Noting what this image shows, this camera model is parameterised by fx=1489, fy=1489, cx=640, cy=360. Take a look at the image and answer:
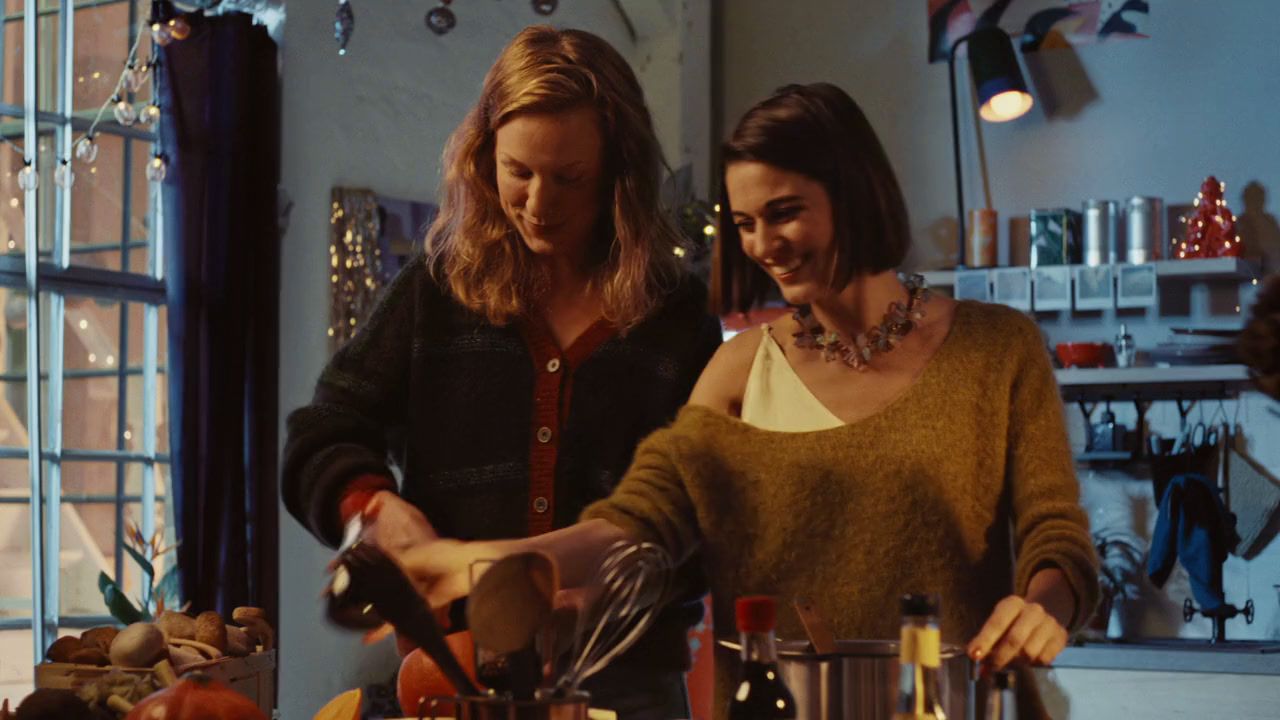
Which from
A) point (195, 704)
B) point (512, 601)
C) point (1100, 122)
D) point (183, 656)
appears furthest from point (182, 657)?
point (1100, 122)

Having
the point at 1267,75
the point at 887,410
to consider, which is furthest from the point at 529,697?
the point at 1267,75

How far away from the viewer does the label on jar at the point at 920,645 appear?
3.00 feet

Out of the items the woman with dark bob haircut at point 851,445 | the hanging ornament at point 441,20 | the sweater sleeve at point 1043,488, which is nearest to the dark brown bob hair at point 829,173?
the woman with dark bob haircut at point 851,445

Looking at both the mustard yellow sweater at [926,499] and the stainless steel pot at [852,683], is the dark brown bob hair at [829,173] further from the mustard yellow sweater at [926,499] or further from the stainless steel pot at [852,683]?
the stainless steel pot at [852,683]

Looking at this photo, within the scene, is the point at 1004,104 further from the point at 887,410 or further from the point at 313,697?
the point at 887,410

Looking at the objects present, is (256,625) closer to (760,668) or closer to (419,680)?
(419,680)

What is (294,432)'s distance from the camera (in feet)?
4.50

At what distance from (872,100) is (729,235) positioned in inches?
148

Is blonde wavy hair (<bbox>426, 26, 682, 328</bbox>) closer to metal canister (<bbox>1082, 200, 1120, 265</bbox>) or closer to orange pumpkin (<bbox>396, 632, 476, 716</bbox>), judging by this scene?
orange pumpkin (<bbox>396, 632, 476, 716</bbox>)

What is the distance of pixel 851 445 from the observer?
1.13 meters

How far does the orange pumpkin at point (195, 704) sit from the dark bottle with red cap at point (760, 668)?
0.40m

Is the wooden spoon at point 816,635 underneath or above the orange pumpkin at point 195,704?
above

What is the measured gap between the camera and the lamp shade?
4.41m

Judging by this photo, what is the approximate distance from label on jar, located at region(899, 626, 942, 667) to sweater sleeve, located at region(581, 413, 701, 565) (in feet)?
0.98
